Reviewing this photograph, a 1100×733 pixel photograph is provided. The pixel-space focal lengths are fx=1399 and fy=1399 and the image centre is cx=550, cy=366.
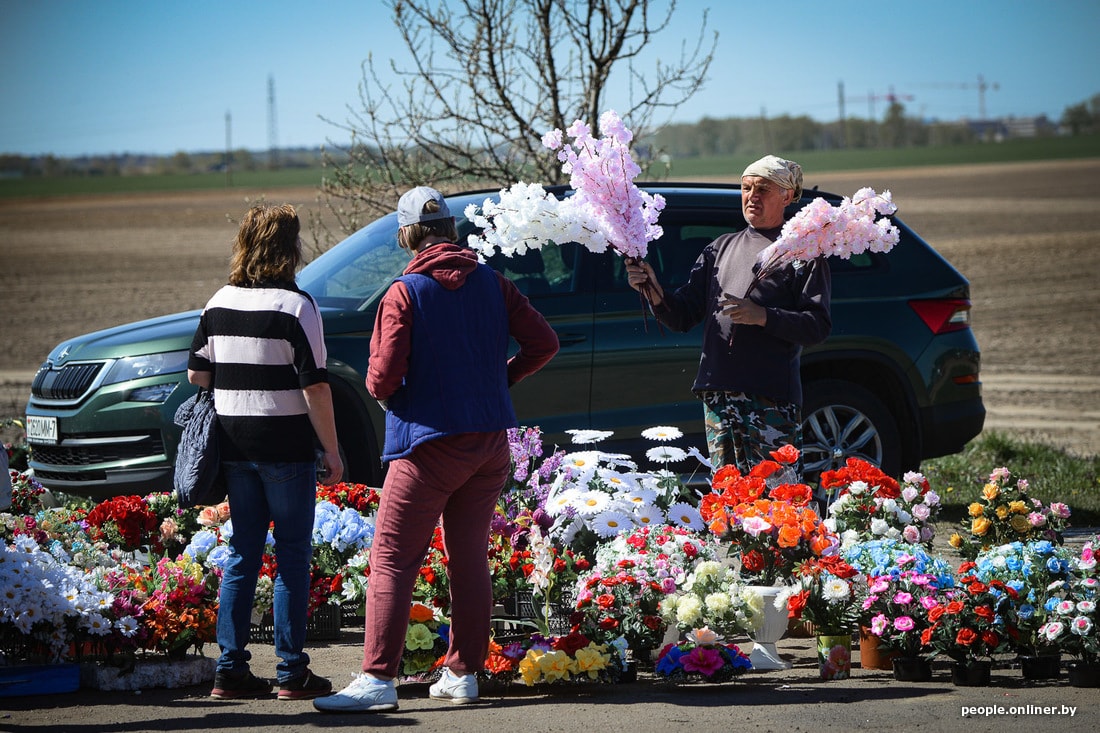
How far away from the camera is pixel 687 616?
513 cm

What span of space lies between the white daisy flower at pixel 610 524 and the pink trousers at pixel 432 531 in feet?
3.12

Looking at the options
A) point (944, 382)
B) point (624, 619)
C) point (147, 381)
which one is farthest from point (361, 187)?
point (624, 619)

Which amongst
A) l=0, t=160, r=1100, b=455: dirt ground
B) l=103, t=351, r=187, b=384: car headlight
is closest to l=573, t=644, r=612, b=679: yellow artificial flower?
l=103, t=351, r=187, b=384: car headlight

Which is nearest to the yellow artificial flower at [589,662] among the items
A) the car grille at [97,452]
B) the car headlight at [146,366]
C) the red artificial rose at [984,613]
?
the red artificial rose at [984,613]

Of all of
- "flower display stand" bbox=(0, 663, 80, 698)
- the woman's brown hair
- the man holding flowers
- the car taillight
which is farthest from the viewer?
the car taillight

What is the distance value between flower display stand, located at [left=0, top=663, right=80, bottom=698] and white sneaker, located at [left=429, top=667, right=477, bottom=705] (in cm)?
138

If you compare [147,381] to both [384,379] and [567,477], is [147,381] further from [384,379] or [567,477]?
[384,379]

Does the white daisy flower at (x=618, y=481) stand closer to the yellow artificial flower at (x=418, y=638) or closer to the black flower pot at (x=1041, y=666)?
the yellow artificial flower at (x=418, y=638)

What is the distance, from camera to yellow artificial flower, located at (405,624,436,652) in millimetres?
5094

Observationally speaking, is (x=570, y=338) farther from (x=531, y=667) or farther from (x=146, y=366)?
(x=531, y=667)

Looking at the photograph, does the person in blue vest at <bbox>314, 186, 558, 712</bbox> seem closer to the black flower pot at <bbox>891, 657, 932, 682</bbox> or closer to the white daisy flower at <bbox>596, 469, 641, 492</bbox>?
the white daisy flower at <bbox>596, 469, 641, 492</bbox>

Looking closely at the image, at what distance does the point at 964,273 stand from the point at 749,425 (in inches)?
906

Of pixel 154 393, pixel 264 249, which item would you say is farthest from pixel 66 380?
pixel 264 249

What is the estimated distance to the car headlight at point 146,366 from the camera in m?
7.63
